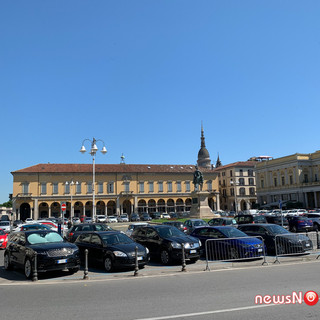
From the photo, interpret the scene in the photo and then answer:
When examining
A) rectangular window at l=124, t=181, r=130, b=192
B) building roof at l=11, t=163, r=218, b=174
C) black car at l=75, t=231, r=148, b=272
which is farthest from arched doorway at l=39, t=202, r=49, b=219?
black car at l=75, t=231, r=148, b=272

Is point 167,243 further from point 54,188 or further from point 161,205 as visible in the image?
point 161,205

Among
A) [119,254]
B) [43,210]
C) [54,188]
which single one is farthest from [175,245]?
[43,210]

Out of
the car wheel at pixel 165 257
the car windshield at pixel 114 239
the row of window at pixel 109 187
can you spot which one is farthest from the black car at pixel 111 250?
the row of window at pixel 109 187

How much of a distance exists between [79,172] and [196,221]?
55.4m

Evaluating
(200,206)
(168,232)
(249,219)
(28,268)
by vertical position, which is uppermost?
(200,206)

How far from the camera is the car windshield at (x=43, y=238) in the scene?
12066 millimetres

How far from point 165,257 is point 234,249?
2.83 meters

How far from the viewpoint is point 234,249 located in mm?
13797

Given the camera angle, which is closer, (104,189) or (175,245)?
(175,245)

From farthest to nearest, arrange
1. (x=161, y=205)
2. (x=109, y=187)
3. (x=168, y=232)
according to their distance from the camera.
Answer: (x=161, y=205) < (x=109, y=187) < (x=168, y=232)

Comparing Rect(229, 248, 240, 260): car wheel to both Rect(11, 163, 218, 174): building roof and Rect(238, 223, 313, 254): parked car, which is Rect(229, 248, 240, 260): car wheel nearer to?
Rect(238, 223, 313, 254): parked car

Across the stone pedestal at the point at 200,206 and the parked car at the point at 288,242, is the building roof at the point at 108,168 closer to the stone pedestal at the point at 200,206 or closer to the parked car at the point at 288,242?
the stone pedestal at the point at 200,206

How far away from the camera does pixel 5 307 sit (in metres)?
7.55

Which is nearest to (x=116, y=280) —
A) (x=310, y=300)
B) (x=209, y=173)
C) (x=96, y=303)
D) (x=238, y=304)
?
(x=96, y=303)
